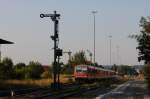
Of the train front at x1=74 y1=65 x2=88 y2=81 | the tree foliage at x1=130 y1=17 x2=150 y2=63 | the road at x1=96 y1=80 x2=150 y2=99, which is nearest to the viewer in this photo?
the road at x1=96 y1=80 x2=150 y2=99

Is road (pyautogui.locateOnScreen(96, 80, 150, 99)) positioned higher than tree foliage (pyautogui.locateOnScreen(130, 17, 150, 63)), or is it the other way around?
tree foliage (pyautogui.locateOnScreen(130, 17, 150, 63))

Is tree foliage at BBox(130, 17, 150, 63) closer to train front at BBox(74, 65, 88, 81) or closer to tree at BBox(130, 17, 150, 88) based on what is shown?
tree at BBox(130, 17, 150, 88)

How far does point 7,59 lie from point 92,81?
29690 mm

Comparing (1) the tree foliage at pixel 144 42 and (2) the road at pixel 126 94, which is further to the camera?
(1) the tree foliage at pixel 144 42

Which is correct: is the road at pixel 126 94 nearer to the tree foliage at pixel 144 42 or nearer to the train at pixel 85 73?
the tree foliage at pixel 144 42

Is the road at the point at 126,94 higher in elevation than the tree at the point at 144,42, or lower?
lower

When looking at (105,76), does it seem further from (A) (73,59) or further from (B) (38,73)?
(A) (73,59)

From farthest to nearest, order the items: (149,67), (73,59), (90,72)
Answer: (73,59) < (90,72) < (149,67)

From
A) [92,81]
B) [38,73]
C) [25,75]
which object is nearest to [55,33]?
[92,81]

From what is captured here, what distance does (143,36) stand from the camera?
45281 millimetres

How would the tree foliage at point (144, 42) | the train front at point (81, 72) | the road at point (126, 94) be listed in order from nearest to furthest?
the road at point (126, 94) → the tree foliage at point (144, 42) → the train front at point (81, 72)

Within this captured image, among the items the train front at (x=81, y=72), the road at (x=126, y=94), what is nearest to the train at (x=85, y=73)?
the train front at (x=81, y=72)

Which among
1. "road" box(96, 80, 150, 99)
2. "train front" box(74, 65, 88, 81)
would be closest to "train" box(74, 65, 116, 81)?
"train front" box(74, 65, 88, 81)

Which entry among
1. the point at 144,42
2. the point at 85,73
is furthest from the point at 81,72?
the point at 144,42
